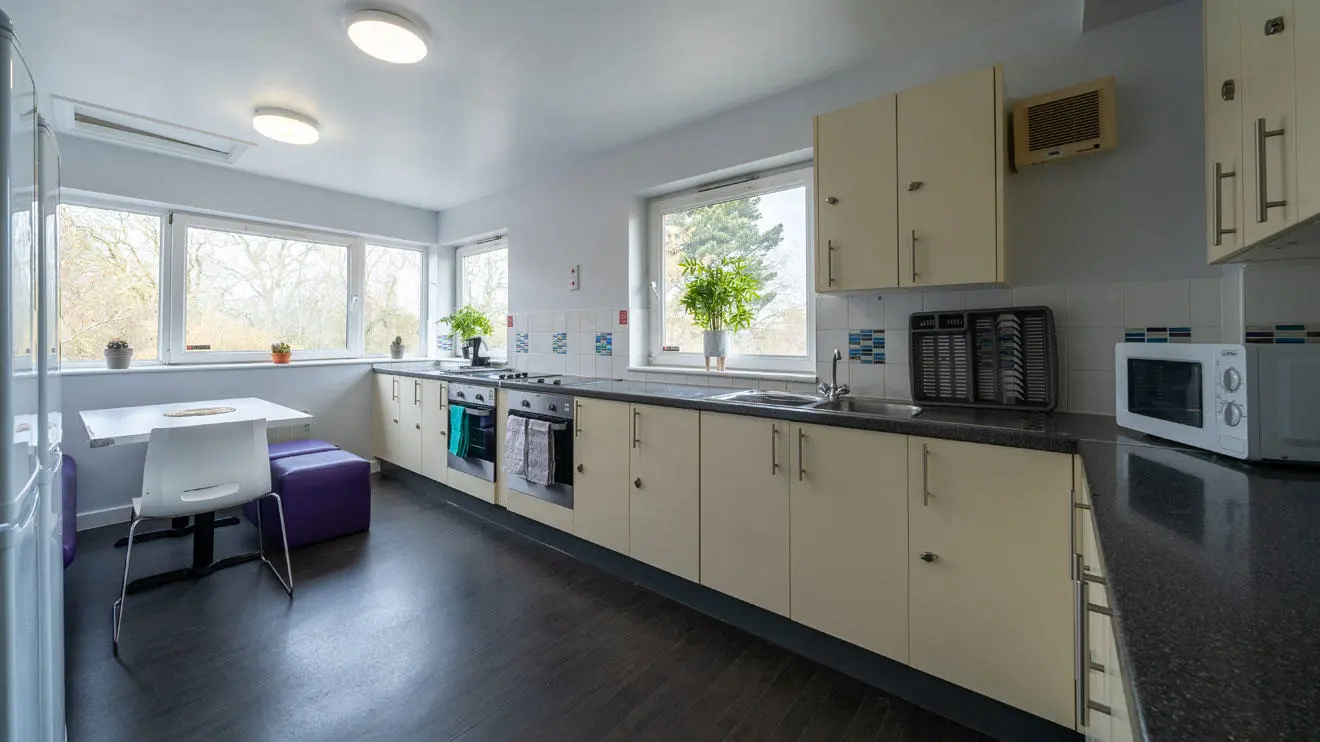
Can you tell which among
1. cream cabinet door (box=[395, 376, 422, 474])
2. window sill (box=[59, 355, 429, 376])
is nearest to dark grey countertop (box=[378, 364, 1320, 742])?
cream cabinet door (box=[395, 376, 422, 474])

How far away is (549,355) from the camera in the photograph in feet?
12.9

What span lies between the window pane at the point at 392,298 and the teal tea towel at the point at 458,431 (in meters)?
1.80

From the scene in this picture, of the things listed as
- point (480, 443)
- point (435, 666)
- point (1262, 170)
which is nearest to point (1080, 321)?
point (1262, 170)

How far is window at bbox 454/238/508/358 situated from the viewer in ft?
15.4

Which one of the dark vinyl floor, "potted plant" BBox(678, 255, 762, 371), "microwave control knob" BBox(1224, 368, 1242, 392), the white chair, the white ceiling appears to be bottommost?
the dark vinyl floor

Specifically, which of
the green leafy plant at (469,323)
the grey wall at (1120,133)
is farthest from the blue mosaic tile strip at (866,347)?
the green leafy plant at (469,323)

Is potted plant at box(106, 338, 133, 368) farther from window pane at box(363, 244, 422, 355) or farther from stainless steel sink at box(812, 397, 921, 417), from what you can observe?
stainless steel sink at box(812, 397, 921, 417)

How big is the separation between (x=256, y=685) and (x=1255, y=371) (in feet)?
9.70

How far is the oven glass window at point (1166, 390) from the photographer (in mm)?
1316

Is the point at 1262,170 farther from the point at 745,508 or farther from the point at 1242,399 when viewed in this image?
the point at 745,508

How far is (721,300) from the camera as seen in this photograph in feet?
9.29

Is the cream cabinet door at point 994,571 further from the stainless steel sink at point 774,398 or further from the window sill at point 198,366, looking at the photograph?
the window sill at point 198,366

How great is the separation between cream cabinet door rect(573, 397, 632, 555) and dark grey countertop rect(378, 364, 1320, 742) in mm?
1760

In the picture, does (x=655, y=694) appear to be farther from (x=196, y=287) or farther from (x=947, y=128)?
(x=196, y=287)
